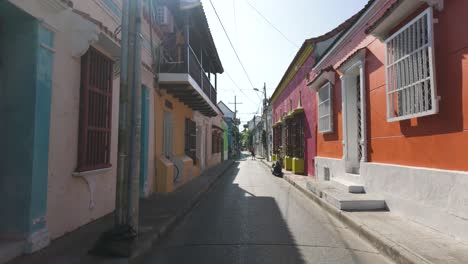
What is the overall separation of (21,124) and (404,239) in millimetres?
5242

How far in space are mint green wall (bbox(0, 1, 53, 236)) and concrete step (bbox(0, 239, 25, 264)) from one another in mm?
134

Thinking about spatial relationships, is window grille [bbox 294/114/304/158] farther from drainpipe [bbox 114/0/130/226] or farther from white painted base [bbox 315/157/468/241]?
drainpipe [bbox 114/0/130/226]

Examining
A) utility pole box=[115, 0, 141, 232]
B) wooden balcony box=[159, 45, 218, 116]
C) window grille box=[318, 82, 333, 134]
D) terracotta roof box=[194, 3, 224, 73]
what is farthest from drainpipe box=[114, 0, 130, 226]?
window grille box=[318, 82, 333, 134]

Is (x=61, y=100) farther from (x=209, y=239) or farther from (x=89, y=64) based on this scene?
(x=209, y=239)

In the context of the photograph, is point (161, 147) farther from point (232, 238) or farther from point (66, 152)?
point (232, 238)

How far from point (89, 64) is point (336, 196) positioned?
5.64 meters

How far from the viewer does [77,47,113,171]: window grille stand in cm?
500

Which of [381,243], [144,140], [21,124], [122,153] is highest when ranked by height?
[21,124]

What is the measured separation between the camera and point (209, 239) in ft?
16.2

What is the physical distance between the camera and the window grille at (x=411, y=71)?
4.71 m

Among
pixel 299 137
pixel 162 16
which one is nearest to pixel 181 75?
pixel 162 16

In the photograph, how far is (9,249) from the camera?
3537 millimetres

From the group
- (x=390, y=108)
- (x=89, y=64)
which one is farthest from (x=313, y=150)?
(x=89, y=64)

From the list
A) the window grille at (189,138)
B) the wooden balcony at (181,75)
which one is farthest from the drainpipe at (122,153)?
the window grille at (189,138)
